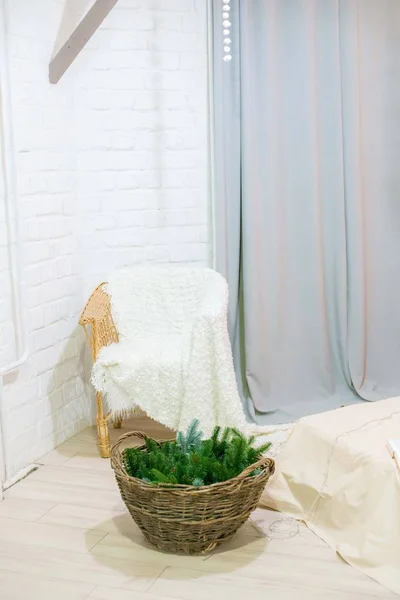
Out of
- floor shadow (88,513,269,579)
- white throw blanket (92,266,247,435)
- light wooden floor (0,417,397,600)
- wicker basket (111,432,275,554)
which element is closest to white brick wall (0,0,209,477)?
white throw blanket (92,266,247,435)

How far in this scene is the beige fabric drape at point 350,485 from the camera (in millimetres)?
2221

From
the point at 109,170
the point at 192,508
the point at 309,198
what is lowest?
the point at 192,508

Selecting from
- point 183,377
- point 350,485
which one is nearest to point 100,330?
point 183,377

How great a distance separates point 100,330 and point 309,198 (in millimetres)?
1099

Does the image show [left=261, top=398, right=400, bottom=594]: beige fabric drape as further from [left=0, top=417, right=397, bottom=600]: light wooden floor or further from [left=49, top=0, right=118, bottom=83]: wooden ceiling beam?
[left=49, top=0, right=118, bottom=83]: wooden ceiling beam

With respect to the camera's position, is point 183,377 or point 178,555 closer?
point 178,555

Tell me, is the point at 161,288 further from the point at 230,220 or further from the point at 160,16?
the point at 160,16

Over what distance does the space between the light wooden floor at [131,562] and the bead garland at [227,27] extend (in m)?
1.81

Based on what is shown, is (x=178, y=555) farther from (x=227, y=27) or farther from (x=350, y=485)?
(x=227, y=27)

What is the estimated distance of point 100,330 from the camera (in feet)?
10.8

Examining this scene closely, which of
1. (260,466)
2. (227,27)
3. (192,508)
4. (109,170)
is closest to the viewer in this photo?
(192,508)

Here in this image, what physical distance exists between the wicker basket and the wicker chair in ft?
2.55

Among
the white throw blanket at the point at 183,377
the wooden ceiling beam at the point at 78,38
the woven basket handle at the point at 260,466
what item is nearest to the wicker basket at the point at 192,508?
the woven basket handle at the point at 260,466

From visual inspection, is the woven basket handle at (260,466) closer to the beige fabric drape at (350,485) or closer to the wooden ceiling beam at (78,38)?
the beige fabric drape at (350,485)
